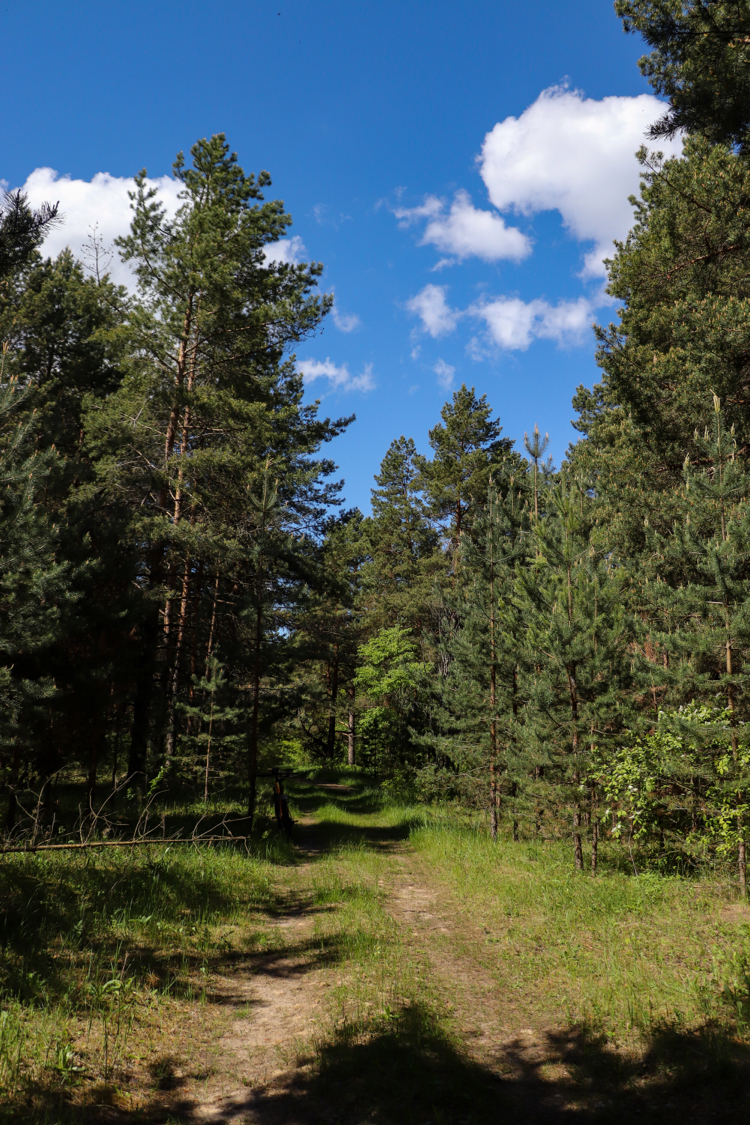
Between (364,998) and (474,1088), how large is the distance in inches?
60.6

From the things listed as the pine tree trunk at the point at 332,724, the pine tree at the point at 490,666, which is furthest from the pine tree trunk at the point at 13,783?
the pine tree trunk at the point at 332,724

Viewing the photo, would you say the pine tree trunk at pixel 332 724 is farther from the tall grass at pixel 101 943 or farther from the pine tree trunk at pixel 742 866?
the pine tree trunk at pixel 742 866

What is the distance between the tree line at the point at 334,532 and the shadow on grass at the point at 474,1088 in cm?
394

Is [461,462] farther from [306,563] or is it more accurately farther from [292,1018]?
[292,1018]

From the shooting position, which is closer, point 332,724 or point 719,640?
point 719,640

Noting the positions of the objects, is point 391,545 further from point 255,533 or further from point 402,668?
point 255,533

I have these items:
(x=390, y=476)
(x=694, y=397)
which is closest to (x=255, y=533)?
(x=694, y=397)

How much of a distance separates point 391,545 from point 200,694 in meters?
21.0

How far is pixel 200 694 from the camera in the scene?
15.3 metres

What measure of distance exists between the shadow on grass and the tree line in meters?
3.94

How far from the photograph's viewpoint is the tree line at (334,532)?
28.7ft

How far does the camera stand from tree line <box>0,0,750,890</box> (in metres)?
8.74

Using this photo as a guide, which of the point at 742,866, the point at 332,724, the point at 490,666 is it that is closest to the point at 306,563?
the point at 490,666

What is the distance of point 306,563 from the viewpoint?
56.1 ft
